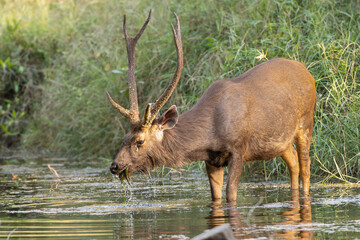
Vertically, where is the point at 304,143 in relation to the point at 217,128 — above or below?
below

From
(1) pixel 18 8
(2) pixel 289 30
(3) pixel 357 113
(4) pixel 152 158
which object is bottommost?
(4) pixel 152 158

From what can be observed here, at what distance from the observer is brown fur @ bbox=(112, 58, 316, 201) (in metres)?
7.32

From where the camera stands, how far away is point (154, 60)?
40.6 ft

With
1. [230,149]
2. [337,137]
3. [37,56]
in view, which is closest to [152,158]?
[230,149]

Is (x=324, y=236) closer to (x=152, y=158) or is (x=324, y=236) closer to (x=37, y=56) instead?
(x=152, y=158)

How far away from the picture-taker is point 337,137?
8883 mm

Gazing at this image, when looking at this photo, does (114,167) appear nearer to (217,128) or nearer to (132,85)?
(132,85)

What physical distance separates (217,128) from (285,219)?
1825 mm

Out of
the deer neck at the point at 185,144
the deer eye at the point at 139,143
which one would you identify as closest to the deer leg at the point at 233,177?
the deer neck at the point at 185,144

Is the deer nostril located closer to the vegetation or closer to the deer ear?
the deer ear

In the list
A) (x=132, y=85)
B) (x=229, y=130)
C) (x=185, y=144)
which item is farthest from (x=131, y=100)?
(x=229, y=130)

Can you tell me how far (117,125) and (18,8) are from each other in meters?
8.60

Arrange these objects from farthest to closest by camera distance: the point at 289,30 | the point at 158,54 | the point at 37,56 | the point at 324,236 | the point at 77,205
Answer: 1. the point at 37,56
2. the point at 158,54
3. the point at 289,30
4. the point at 77,205
5. the point at 324,236

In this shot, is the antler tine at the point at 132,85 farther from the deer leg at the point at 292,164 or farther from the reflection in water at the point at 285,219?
the deer leg at the point at 292,164
